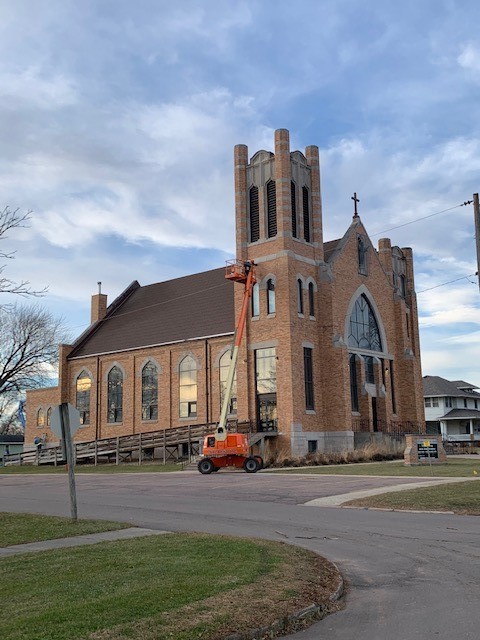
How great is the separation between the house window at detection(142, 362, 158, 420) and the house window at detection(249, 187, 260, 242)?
41.4 ft

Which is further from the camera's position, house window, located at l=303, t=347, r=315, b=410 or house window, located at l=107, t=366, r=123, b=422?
house window, located at l=107, t=366, r=123, b=422

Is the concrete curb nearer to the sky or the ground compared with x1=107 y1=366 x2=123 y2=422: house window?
nearer to the ground

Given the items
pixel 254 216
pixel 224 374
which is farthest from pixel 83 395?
pixel 254 216

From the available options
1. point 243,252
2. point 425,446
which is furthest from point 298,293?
point 425,446

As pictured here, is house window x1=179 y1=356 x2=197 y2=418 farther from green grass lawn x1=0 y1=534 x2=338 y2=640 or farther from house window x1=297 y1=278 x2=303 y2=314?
green grass lawn x1=0 y1=534 x2=338 y2=640

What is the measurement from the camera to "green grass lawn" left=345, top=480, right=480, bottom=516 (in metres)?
16.0

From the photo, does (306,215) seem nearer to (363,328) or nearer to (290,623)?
(363,328)

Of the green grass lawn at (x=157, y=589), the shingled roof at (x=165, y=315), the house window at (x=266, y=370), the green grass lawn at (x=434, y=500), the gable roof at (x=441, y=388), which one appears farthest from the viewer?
the gable roof at (x=441, y=388)

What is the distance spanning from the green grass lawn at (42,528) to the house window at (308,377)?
1030 inches

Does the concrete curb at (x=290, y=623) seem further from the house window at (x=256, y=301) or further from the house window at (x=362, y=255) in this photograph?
the house window at (x=362, y=255)

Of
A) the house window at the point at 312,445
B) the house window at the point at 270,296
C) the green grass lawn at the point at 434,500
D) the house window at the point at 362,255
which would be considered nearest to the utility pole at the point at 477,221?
the green grass lawn at the point at 434,500

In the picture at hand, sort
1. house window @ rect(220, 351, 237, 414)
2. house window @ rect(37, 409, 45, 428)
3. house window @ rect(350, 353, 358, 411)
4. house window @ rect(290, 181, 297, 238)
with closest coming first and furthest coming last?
house window @ rect(290, 181, 297, 238) < house window @ rect(350, 353, 358, 411) < house window @ rect(220, 351, 237, 414) < house window @ rect(37, 409, 45, 428)

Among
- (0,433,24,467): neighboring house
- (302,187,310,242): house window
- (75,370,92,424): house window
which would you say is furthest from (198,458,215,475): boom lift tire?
(0,433,24,467): neighboring house

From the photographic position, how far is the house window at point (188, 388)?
45312mm
